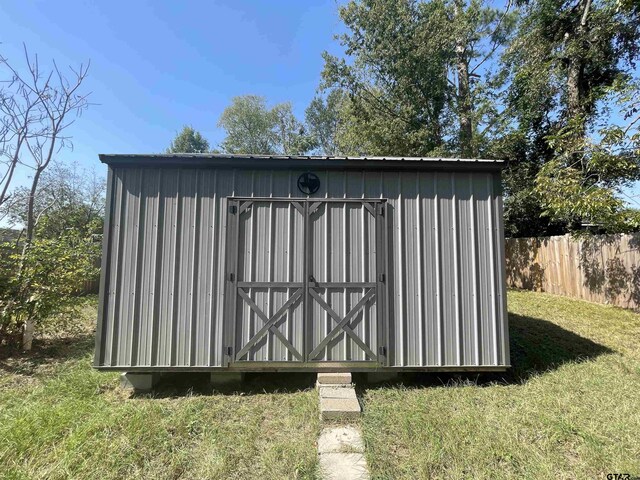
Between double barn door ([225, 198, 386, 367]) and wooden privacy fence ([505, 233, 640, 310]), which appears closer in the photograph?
double barn door ([225, 198, 386, 367])

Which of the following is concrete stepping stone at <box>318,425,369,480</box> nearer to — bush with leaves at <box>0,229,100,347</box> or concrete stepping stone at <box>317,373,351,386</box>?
concrete stepping stone at <box>317,373,351,386</box>

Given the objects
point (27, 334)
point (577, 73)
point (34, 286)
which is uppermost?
point (577, 73)

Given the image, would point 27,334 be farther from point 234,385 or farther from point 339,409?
point 339,409

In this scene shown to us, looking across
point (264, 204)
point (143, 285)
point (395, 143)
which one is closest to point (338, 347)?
point (264, 204)

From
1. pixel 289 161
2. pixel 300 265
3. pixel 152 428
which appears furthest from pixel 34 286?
pixel 289 161

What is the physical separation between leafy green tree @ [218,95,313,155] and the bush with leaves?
66.3ft

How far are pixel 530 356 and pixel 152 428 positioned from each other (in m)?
4.82

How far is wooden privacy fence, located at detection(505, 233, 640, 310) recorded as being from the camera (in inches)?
282

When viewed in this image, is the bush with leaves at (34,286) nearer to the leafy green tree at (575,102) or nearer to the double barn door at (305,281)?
the double barn door at (305,281)

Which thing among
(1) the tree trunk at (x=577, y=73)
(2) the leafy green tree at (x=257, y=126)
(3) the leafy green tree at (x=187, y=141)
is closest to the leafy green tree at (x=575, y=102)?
(1) the tree trunk at (x=577, y=73)

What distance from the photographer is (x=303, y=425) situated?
9.16 feet

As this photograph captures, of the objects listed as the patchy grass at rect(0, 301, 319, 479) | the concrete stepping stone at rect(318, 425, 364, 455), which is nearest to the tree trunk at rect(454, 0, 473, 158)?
the patchy grass at rect(0, 301, 319, 479)

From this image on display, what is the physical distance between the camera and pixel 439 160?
3664 mm

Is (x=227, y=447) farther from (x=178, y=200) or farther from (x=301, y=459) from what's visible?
(x=178, y=200)
